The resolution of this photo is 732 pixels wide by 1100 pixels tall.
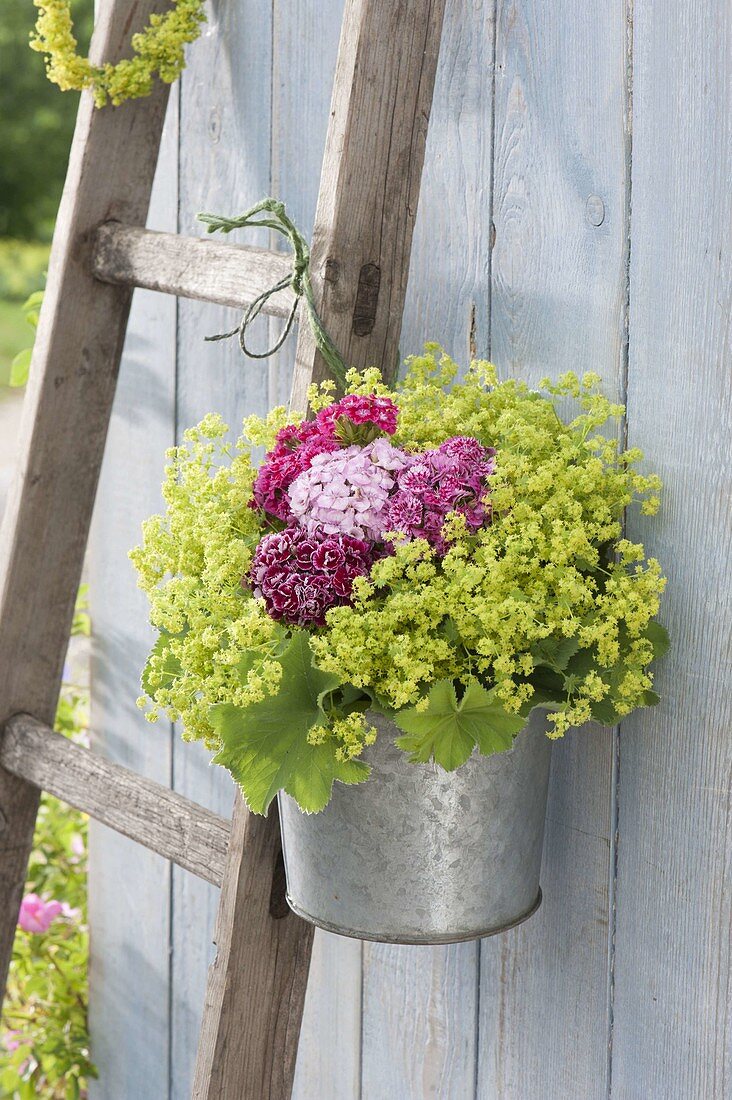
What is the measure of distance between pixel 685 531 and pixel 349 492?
259 mm

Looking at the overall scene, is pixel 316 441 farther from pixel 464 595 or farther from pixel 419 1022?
pixel 419 1022

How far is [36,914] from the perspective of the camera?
1.69 metres

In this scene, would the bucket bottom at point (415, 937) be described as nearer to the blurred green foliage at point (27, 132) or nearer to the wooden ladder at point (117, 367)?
the wooden ladder at point (117, 367)

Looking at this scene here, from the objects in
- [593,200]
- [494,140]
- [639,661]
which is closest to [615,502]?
[639,661]

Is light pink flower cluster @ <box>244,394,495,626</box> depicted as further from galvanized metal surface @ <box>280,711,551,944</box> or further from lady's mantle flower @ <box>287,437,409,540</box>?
galvanized metal surface @ <box>280,711,551,944</box>

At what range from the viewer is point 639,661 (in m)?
0.81

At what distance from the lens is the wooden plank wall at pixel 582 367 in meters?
0.84

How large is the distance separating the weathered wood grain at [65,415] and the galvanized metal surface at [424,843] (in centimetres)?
56

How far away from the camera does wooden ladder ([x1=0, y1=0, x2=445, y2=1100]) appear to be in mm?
947

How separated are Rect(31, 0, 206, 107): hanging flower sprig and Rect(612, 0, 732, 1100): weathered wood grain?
55cm

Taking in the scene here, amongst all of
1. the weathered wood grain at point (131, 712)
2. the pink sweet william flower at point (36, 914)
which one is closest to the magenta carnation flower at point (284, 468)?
the weathered wood grain at point (131, 712)

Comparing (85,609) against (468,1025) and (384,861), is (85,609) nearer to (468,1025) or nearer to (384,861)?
(468,1025)

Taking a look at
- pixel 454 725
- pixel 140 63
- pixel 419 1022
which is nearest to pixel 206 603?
pixel 454 725

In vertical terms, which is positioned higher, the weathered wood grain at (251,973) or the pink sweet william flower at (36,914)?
the weathered wood grain at (251,973)
